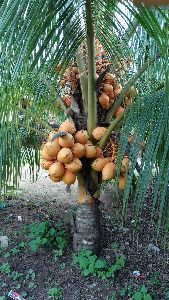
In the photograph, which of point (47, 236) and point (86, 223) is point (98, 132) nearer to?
point (86, 223)

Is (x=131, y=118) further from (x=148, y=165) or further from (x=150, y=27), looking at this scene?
(x=150, y=27)

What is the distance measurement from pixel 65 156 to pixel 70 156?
0.04 meters

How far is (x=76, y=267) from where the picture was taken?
7.88ft

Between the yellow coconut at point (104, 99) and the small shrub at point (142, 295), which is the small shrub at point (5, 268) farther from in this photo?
the yellow coconut at point (104, 99)

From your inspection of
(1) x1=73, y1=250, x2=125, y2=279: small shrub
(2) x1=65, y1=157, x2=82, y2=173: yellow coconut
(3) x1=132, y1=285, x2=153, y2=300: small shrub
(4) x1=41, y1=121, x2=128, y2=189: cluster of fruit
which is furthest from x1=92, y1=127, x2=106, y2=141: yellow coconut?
(3) x1=132, y1=285, x2=153, y2=300: small shrub

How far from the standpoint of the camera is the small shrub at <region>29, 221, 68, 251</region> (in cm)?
256

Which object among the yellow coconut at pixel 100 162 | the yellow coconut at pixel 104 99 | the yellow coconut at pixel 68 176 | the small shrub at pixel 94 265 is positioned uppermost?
the yellow coconut at pixel 104 99

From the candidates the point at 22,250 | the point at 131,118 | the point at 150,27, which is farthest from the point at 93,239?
the point at 150,27

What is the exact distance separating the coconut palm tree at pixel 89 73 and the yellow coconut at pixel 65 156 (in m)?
0.24

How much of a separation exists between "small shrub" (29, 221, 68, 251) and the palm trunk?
0.18 meters

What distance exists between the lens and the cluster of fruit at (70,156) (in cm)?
172

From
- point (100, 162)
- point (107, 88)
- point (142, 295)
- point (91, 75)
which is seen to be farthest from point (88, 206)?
point (91, 75)

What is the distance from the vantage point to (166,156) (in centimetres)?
130

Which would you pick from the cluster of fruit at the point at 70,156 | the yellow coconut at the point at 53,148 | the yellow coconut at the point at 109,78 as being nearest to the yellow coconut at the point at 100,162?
the cluster of fruit at the point at 70,156
